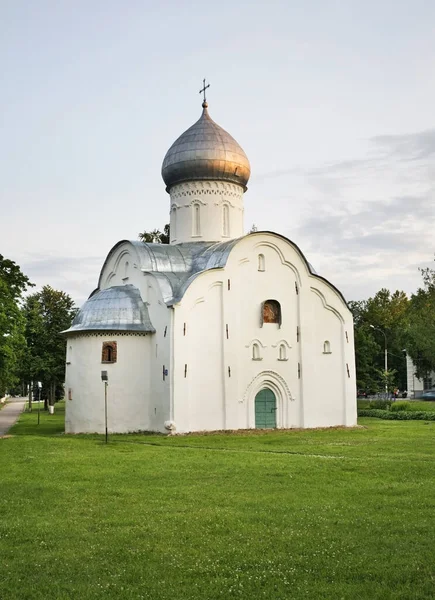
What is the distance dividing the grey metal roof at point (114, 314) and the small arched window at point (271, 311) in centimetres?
452

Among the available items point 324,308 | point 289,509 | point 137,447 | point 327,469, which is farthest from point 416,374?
point 289,509

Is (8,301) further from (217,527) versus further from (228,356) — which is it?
(217,527)

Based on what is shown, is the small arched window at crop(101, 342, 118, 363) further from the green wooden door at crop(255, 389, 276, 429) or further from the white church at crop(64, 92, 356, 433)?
the green wooden door at crop(255, 389, 276, 429)

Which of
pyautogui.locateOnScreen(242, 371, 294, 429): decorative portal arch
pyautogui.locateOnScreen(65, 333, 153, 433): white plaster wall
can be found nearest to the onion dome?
pyautogui.locateOnScreen(65, 333, 153, 433): white plaster wall

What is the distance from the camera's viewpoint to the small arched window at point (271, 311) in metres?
28.1

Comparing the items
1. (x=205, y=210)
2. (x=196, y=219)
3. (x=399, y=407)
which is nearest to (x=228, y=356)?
(x=196, y=219)

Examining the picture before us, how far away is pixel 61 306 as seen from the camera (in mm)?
50250

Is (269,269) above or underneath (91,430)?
above

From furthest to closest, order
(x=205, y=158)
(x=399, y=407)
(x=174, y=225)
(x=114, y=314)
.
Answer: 1. (x=399, y=407)
2. (x=174, y=225)
3. (x=205, y=158)
4. (x=114, y=314)

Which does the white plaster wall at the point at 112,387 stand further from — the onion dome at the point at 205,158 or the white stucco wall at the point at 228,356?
the onion dome at the point at 205,158

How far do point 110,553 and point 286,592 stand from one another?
7.16 feet

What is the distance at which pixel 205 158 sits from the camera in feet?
102

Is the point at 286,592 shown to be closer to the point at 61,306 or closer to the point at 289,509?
the point at 289,509

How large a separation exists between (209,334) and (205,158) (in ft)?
28.5
